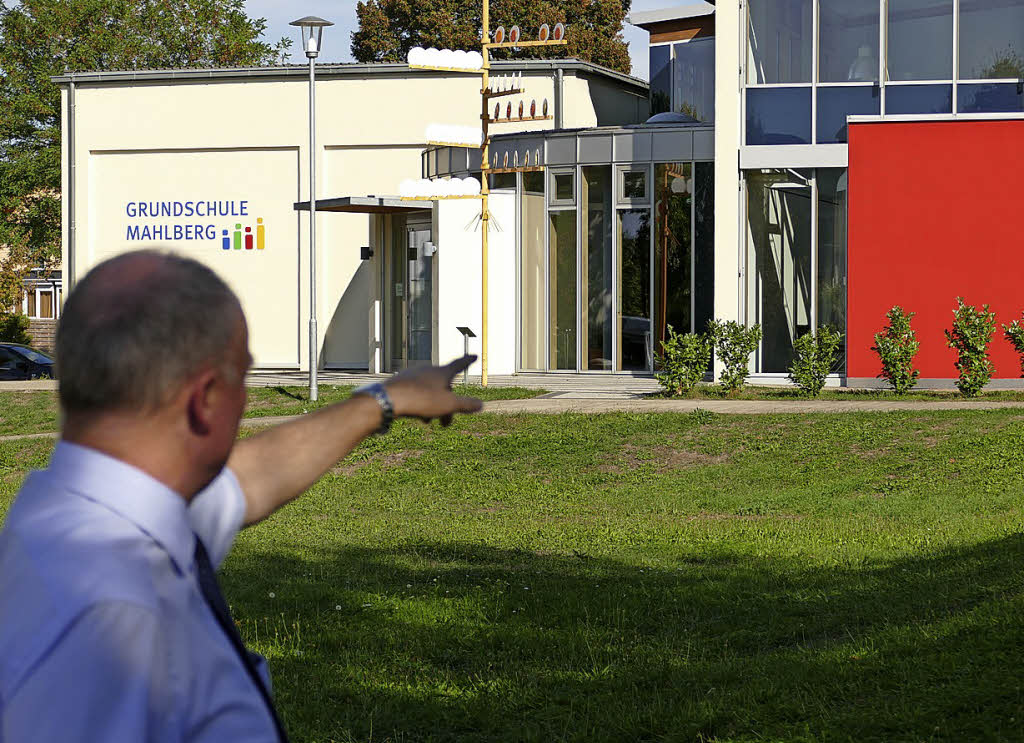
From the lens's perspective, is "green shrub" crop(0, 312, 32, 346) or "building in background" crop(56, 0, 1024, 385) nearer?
"building in background" crop(56, 0, 1024, 385)

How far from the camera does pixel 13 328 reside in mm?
41938

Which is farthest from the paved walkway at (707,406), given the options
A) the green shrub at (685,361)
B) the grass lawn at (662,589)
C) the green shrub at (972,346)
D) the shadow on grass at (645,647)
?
the shadow on grass at (645,647)

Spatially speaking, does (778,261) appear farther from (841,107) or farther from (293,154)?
(293,154)

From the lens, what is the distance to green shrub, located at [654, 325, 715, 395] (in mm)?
20047

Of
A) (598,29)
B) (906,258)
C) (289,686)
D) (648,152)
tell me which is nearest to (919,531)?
(289,686)

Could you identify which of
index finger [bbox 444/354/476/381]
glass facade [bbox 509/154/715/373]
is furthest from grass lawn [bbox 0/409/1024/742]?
glass facade [bbox 509/154/715/373]

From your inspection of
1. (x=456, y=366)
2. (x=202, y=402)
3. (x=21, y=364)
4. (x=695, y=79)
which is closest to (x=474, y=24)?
(x=695, y=79)

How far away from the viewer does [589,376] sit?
25.0 m

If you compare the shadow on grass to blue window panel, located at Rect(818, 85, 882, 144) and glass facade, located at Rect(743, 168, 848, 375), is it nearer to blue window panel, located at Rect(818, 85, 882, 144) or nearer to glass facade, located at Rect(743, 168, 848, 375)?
glass facade, located at Rect(743, 168, 848, 375)

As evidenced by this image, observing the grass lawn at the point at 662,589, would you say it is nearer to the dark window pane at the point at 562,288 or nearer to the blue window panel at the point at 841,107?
the blue window panel at the point at 841,107

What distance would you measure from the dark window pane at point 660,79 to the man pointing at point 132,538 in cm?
2890

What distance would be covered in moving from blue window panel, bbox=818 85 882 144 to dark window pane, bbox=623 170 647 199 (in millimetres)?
3756

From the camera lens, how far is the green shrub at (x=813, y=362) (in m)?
20.0

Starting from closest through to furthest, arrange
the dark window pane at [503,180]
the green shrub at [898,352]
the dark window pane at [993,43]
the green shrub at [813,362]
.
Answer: the green shrub at [898,352] < the green shrub at [813,362] < the dark window pane at [993,43] < the dark window pane at [503,180]
